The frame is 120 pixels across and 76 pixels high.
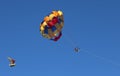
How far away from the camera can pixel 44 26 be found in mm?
167500

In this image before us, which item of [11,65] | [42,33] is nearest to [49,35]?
[42,33]

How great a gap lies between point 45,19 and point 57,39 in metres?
5.32

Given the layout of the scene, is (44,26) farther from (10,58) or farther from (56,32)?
(10,58)

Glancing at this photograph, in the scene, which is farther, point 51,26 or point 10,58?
point 10,58

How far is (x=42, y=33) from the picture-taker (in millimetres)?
167625

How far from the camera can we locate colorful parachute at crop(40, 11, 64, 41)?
16762cm

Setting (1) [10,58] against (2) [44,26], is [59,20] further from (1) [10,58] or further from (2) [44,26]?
(1) [10,58]

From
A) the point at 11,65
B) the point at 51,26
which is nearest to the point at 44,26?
the point at 51,26

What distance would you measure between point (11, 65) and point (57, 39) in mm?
18250

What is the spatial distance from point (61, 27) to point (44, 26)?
4.01 meters

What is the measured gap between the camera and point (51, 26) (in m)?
168

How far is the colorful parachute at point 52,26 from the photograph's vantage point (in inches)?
6599

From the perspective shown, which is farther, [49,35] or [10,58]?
[10,58]

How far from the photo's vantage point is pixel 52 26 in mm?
167875
